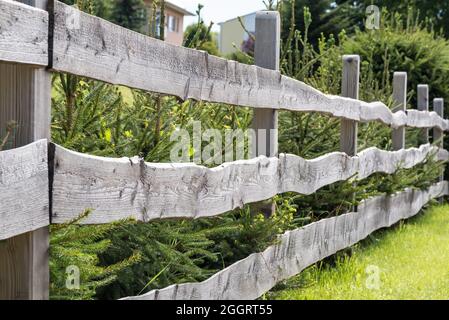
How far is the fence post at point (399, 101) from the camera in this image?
28.4 feet

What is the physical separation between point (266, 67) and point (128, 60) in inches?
71.1

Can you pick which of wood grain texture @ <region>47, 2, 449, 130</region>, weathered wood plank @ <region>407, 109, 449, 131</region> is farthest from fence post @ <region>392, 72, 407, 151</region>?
wood grain texture @ <region>47, 2, 449, 130</region>

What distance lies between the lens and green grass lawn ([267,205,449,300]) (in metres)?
5.08

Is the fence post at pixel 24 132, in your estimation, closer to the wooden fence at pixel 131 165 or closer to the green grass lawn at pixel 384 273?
the wooden fence at pixel 131 165

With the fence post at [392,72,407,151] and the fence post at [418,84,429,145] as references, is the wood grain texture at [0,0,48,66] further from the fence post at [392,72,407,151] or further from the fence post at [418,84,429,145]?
the fence post at [418,84,429,145]

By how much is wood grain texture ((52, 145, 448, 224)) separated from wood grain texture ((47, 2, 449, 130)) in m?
0.34

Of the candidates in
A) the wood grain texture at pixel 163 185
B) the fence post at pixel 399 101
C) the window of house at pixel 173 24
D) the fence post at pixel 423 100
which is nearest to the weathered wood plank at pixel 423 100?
the fence post at pixel 423 100

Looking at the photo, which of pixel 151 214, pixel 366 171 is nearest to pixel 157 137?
pixel 151 214

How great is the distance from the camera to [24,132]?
8.70ft

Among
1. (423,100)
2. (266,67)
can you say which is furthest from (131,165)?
(423,100)

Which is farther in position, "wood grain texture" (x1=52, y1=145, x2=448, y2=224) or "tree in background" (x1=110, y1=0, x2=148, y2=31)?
"tree in background" (x1=110, y1=0, x2=148, y2=31)

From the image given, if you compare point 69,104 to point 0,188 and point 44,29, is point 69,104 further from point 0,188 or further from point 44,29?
point 0,188

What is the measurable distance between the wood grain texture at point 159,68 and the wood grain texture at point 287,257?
90 centimetres
